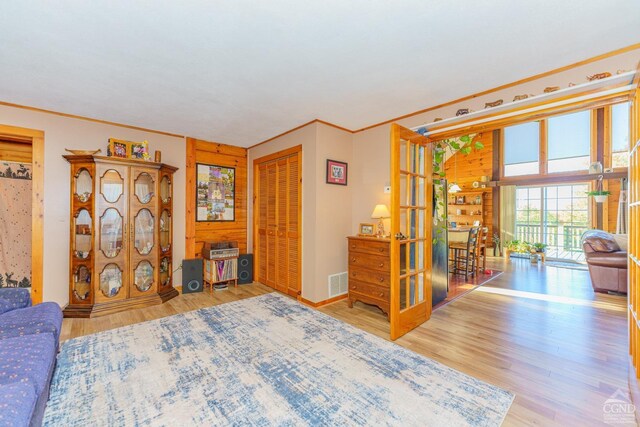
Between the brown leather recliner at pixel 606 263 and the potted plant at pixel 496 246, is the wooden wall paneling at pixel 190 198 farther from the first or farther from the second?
the potted plant at pixel 496 246

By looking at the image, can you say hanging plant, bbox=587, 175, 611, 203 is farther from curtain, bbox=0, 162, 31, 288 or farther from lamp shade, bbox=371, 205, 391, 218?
curtain, bbox=0, 162, 31, 288

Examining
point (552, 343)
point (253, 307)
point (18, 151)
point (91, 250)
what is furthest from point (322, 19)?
point (18, 151)

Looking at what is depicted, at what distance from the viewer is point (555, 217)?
726cm

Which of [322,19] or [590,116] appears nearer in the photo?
[322,19]

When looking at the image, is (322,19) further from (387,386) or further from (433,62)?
(387,386)

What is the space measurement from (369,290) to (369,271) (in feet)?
0.75

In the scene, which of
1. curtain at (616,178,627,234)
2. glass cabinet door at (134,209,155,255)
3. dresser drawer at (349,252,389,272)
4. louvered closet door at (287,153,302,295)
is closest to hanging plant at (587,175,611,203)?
curtain at (616,178,627,234)

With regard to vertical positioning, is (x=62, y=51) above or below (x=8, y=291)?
above

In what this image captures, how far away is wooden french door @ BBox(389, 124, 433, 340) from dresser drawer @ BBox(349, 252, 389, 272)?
1.01 feet

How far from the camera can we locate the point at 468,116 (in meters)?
2.62

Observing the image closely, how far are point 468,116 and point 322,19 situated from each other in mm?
1788

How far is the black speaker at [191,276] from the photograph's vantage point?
12.9 feet

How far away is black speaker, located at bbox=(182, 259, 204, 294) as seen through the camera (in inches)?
154

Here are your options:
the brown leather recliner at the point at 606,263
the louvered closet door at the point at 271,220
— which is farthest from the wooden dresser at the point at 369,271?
the brown leather recliner at the point at 606,263
